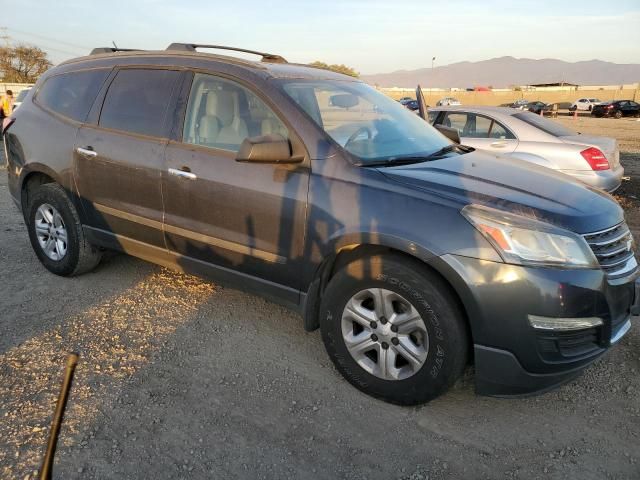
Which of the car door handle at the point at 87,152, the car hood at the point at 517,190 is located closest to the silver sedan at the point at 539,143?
the car hood at the point at 517,190

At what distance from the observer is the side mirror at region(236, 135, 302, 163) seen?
9.66 feet

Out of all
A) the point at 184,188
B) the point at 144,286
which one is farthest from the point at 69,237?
the point at 184,188

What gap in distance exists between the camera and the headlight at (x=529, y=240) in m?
2.50

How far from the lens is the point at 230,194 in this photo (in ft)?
→ 10.7

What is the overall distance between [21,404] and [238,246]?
1471 mm

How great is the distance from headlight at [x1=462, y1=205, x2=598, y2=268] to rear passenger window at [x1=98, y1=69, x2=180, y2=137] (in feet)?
7.58

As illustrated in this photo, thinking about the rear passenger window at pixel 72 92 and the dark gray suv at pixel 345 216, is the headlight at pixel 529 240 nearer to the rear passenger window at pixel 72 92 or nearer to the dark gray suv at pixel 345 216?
the dark gray suv at pixel 345 216

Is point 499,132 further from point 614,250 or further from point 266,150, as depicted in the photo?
point 266,150

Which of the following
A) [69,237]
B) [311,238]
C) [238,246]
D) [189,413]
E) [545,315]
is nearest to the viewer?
[545,315]

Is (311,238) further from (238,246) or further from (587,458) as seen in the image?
(587,458)

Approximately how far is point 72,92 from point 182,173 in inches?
63.9

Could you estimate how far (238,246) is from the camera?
10.9ft

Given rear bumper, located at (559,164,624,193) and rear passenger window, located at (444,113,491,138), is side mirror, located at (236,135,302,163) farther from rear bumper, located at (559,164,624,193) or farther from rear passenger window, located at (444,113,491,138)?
rear passenger window, located at (444,113,491,138)

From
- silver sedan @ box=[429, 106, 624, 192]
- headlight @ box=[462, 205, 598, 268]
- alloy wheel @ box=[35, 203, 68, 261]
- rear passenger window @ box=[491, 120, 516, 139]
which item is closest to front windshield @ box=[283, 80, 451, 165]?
headlight @ box=[462, 205, 598, 268]
